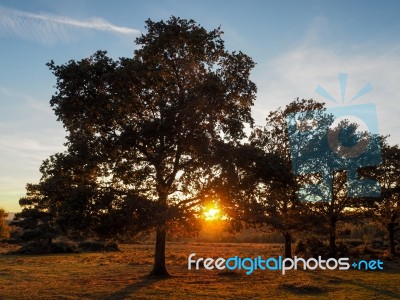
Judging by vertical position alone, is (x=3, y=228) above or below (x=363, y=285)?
above

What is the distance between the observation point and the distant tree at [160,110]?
2572 centimetres

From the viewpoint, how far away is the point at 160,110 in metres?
25.5

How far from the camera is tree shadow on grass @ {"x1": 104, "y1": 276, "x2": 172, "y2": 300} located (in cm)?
2179

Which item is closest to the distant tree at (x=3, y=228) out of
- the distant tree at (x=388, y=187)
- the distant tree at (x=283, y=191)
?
the distant tree at (x=283, y=191)

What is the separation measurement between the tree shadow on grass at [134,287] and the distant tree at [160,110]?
71.0 inches

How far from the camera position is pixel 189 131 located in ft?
85.6

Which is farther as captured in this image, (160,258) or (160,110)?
(160,258)

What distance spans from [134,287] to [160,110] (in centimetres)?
1105

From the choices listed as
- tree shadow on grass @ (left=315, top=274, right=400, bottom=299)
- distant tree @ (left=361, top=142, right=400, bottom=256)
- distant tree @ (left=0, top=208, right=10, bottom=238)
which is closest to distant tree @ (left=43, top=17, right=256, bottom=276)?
tree shadow on grass @ (left=315, top=274, right=400, bottom=299)

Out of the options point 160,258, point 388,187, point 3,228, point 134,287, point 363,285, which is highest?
point 388,187

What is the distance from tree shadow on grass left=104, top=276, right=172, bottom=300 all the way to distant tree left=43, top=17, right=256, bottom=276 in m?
1.80

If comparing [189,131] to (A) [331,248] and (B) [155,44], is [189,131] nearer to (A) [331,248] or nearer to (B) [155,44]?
(B) [155,44]

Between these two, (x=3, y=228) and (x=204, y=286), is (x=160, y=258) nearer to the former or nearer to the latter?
(x=204, y=286)

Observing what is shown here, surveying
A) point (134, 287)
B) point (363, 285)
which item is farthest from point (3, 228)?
point (363, 285)
